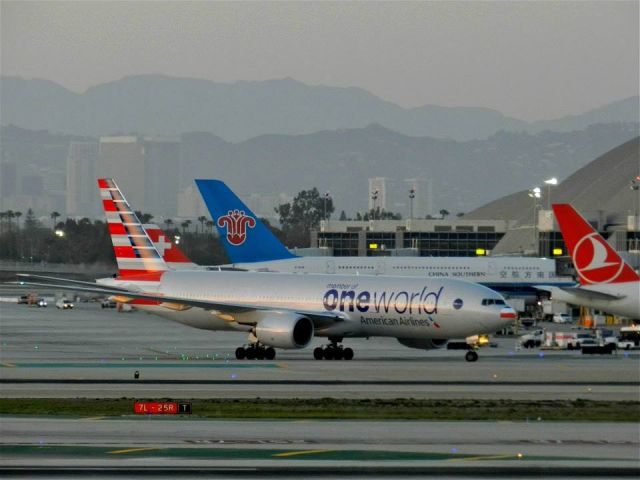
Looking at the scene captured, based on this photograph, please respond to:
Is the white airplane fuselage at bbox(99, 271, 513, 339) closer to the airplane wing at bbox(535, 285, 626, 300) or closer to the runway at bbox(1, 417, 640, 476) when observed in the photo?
the airplane wing at bbox(535, 285, 626, 300)

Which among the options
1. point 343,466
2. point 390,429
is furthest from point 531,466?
point 390,429

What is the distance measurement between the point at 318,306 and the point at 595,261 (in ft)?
42.2

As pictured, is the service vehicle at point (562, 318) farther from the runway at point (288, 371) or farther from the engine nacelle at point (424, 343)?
the engine nacelle at point (424, 343)

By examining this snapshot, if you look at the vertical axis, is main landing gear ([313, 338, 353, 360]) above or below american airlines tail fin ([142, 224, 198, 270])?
below

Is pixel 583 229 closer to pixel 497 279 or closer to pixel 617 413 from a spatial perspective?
pixel 617 413

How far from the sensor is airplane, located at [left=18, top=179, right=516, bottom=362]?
193 feet

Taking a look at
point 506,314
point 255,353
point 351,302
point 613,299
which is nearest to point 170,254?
point 255,353

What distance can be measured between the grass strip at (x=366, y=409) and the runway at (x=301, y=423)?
130cm

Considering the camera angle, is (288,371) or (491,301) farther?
(491,301)

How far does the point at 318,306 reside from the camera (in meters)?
61.2

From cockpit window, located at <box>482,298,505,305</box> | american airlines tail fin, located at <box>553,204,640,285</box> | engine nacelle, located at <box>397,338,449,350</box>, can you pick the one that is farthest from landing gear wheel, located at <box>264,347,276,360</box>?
american airlines tail fin, located at <box>553,204,640,285</box>

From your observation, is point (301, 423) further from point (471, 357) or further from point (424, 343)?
point (424, 343)

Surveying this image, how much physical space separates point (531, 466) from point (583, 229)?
114 ft

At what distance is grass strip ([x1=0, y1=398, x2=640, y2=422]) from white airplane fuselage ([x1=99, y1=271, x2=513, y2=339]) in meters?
19.4
